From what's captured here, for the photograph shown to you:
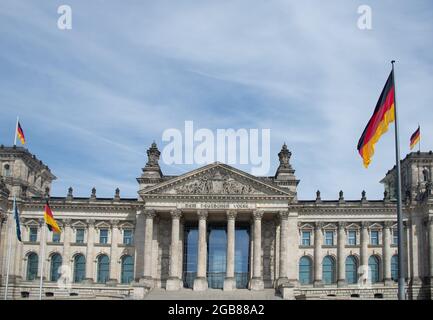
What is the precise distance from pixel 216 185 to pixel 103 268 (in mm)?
20179

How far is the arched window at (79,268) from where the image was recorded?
259 ft

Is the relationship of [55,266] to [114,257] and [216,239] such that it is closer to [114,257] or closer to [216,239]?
[114,257]

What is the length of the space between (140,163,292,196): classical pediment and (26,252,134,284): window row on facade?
12254mm

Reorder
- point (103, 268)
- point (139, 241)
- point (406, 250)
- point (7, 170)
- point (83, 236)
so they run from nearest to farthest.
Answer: point (139, 241) < point (406, 250) < point (103, 268) < point (83, 236) < point (7, 170)

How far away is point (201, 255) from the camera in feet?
236

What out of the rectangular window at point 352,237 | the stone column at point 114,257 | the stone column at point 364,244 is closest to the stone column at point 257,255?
the rectangular window at point 352,237

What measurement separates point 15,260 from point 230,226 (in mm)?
30375

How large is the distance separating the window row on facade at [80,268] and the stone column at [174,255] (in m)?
8.34

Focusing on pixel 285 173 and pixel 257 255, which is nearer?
→ pixel 257 255

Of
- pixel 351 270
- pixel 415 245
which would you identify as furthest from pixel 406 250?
pixel 351 270

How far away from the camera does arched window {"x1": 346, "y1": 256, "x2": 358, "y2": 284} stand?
7781 cm

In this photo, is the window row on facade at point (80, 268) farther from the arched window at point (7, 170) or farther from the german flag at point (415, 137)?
the german flag at point (415, 137)
